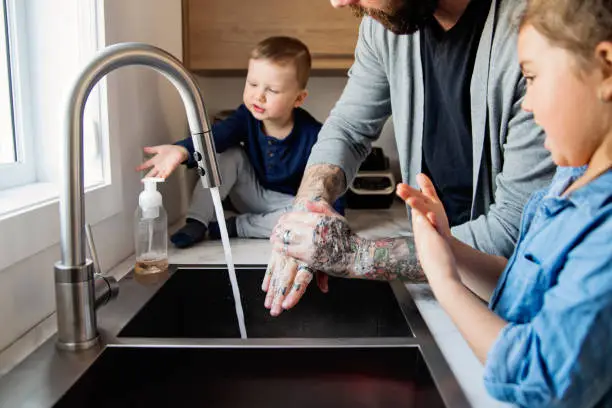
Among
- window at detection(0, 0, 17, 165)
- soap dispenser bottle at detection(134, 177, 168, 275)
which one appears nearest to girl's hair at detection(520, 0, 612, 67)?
soap dispenser bottle at detection(134, 177, 168, 275)

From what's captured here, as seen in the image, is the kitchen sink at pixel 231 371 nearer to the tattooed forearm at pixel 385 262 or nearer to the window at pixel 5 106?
the tattooed forearm at pixel 385 262

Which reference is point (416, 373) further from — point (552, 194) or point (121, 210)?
point (121, 210)

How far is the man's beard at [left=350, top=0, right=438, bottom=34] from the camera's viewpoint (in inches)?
43.9

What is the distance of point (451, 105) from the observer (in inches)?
47.3

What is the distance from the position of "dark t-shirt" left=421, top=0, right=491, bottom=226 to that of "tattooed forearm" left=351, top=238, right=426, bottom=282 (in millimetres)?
333

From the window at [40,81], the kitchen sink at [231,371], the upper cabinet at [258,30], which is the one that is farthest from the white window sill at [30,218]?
the upper cabinet at [258,30]

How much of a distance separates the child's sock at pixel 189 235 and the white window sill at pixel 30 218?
33 centimetres

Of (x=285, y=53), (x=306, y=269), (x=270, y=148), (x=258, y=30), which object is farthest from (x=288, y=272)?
(x=258, y=30)

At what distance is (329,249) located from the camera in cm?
96

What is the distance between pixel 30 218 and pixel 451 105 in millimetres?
866

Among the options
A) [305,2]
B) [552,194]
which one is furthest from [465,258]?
[305,2]

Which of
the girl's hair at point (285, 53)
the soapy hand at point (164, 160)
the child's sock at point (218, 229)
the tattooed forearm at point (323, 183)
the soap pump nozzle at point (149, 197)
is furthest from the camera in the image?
the girl's hair at point (285, 53)

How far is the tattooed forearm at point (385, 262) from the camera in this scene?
3.26 ft

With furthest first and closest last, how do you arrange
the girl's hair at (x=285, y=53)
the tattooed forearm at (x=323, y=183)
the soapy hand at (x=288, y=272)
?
the girl's hair at (x=285, y=53) < the tattooed forearm at (x=323, y=183) < the soapy hand at (x=288, y=272)
